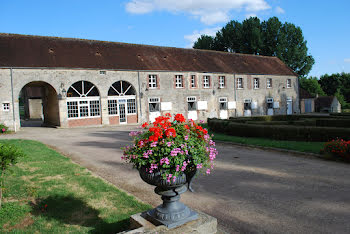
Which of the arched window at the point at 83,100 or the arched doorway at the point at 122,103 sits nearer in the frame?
the arched window at the point at 83,100

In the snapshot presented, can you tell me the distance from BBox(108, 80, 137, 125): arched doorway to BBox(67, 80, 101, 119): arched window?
1.35 metres

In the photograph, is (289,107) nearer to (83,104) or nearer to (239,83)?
(239,83)

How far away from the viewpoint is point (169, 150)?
11.3ft

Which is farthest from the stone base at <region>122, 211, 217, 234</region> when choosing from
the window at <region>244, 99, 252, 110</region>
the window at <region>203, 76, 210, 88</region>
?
the window at <region>244, 99, 252, 110</region>

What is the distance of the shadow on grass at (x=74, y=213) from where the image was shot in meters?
4.32

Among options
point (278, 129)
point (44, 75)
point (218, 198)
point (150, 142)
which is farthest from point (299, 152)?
point (44, 75)

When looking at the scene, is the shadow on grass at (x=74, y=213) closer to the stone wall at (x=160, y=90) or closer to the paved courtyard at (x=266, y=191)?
the paved courtyard at (x=266, y=191)

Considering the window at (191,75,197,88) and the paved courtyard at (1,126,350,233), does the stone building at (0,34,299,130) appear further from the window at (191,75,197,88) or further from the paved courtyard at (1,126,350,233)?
the paved courtyard at (1,126,350,233)

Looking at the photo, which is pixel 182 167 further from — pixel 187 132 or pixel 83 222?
pixel 83 222

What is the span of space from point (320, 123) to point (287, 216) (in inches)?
512

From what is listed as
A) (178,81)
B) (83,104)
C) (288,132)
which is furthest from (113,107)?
(288,132)

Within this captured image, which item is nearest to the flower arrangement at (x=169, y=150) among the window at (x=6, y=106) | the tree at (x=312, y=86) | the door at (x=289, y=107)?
the window at (x=6, y=106)

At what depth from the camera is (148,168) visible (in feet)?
11.6

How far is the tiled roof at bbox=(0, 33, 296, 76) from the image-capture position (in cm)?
2222
